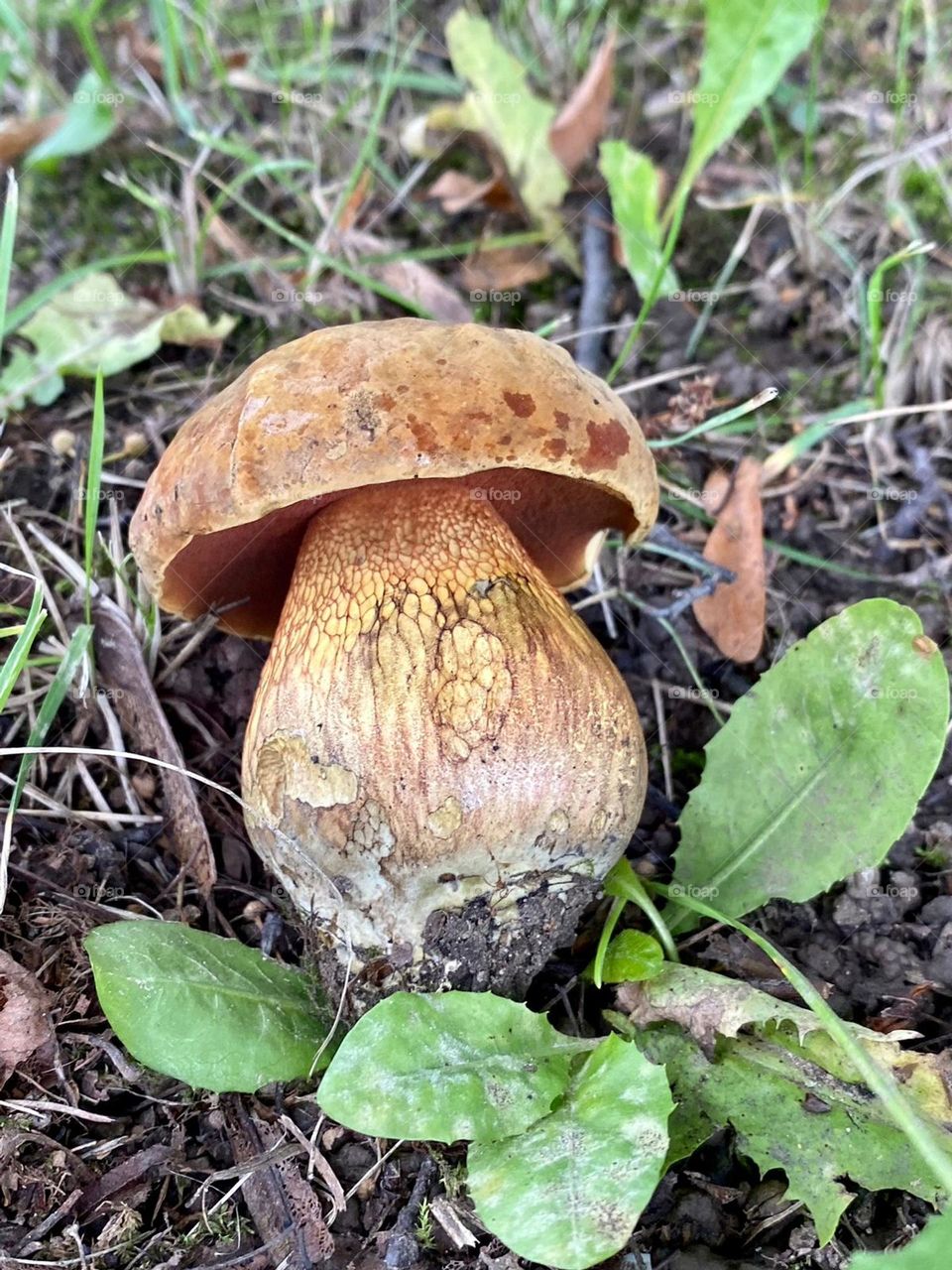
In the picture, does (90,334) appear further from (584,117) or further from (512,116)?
(584,117)

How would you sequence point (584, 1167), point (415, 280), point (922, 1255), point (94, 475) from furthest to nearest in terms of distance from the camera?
point (415, 280) < point (94, 475) < point (584, 1167) < point (922, 1255)

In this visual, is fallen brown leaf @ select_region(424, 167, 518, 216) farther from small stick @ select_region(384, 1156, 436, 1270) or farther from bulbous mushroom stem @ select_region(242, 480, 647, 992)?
small stick @ select_region(384, 1156, 436, 1270)

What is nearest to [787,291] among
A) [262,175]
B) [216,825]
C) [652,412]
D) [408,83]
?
[652,412]

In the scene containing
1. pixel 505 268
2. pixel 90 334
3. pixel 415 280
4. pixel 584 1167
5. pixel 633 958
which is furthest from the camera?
pixel 505 268

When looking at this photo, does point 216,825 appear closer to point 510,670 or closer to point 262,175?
point 510,670

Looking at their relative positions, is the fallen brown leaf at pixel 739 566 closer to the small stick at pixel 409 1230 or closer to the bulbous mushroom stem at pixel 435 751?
the bulbous mushroom stem at pixel 435 751

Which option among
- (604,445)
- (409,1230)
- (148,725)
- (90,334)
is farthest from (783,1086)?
(90,334)

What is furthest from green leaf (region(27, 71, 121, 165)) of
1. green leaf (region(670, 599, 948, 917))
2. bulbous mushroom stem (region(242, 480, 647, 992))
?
green leaf (region(670, 599, 948, 917))
